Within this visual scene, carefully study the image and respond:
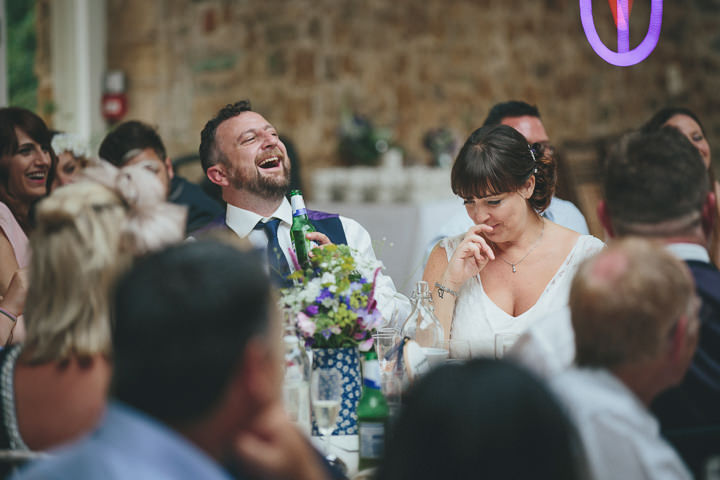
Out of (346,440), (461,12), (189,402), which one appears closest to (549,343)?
(346,440)

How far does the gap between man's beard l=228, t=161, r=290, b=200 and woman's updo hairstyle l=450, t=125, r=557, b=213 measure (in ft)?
2.27

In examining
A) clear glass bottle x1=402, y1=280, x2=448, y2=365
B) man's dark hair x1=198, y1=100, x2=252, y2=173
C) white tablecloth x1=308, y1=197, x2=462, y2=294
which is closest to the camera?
clear glass bottle x1=402, y1=280, x2=448, y2=365

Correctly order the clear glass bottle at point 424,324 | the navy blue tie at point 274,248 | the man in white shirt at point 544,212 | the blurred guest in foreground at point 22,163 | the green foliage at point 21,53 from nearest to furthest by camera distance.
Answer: the clear glass bottle at point 424,324 → the navy blue tie at point 274,248 → the blurred guest in foreground at point 22,163 → the man in white shirt at point 544,212 → the green foliage at point 21,53

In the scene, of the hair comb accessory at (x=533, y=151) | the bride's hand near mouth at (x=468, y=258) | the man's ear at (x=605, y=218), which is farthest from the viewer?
the hair comb accessory at (x=533, y=151)

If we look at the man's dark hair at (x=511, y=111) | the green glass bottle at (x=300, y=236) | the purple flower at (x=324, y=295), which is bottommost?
the purple flower at (x=324, y=295)

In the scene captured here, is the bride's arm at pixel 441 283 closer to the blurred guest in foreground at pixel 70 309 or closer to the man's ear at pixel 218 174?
the man's ear at pixel 218 174

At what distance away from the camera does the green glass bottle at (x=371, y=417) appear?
62.5 inches

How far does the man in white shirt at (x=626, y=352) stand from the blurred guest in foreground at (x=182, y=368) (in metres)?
0.50

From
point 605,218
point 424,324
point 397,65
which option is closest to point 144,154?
point 424,324

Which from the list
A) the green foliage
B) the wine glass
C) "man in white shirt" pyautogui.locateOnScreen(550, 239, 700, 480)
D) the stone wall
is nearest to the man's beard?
the wine glass

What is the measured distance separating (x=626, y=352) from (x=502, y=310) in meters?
1.38

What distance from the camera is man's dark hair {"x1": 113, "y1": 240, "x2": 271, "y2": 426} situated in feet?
3.08

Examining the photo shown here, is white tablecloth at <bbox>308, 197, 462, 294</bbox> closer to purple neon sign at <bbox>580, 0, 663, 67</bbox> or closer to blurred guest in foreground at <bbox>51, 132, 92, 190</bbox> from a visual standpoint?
blurred guest in foreground at <bbox>51, 132, 92, 190</bbox>

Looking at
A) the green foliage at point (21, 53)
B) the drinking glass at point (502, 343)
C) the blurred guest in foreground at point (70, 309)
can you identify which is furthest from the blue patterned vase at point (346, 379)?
the green foliage at point (21, 53)
